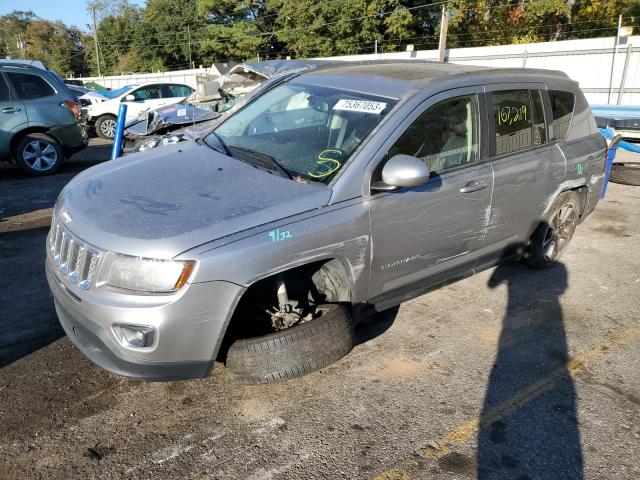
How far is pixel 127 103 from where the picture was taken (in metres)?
Answer: 14.2

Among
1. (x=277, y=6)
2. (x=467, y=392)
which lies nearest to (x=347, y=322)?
(x=467, y=392)

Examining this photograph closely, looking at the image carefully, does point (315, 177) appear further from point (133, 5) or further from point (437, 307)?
point (133, 5)

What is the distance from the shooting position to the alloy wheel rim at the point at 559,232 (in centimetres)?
493

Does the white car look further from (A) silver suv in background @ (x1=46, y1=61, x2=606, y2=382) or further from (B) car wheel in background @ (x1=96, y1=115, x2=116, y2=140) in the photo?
(A) silver suv in background @ (x1=46, y1=61, x2=606, y2=382)

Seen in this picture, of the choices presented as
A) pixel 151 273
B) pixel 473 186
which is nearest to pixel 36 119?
pixel 151 273

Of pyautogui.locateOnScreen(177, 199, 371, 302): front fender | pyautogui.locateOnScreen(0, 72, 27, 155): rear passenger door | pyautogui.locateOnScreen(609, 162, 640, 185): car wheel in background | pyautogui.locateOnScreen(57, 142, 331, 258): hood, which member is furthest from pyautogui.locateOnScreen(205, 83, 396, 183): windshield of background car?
pyautogui.locateOnScreen(609, 162, 640, 185): car wheel in background

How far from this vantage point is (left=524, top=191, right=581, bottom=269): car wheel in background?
4.73m

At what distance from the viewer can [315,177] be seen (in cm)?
318

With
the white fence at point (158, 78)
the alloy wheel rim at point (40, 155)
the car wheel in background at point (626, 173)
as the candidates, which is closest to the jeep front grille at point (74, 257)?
the alloy wheel rim at point (40, 155)

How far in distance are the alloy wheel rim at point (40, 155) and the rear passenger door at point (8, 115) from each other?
314 mm

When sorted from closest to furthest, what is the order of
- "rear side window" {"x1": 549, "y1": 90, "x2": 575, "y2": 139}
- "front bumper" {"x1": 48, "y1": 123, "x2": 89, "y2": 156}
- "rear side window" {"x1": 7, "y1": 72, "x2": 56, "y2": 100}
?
1. "rear side window" {"x1": 549, "y1": 90, "x2": 575, "y2": 139}
2. "rear side window" {"x1": 7, "y1": 72, "x2": 56, "y2": 100}
3. "front bumper" {"x1": 48, "y1": 123, "x2": 89, "y2": 156}

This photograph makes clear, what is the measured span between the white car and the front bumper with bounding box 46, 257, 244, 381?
12.6m

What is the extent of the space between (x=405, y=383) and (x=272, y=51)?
49.0m

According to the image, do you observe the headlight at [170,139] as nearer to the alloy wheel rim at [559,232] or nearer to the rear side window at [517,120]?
the rear side window at [517,120]
